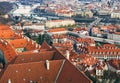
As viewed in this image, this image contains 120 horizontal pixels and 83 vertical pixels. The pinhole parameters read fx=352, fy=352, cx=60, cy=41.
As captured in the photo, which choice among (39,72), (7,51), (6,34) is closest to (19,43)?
(6,34)

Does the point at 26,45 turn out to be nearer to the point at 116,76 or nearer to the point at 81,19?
the point at 116,76

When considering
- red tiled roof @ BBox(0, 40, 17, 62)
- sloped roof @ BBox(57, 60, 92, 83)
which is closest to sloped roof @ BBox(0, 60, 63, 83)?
sloped roof @ BBox(57, 60, 92, 83)

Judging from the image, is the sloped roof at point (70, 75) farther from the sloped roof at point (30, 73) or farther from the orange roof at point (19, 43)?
the orange roof at point (19, 43)

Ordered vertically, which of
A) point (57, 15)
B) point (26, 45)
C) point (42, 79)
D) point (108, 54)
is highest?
point (42, 79)

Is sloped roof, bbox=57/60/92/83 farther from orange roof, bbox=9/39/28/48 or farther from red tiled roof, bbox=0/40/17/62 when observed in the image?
orange roof, bbox=9/39/28/48

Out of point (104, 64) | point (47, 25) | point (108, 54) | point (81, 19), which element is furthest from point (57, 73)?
point (81, 19)

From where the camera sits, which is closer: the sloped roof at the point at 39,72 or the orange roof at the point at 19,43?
the sloped roof at the point at 39,72

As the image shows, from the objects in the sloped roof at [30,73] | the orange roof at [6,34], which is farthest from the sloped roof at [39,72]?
the orange roof at [6,34]

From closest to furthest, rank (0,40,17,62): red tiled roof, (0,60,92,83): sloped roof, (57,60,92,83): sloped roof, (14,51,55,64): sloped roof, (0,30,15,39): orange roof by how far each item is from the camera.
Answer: (57,60,92,83): sloped roof < (0,60,92,83): sloped roof < (14,51,55,64): sloped roof < (0,40,17,62): red tiled roof < (0,30,15,39): orange roof

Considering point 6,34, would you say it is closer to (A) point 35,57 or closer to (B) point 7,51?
(B) point 7,51

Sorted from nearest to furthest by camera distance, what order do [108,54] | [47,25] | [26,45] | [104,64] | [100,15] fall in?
[104,64] → [26,45] → [108,54] → [47,25] → [100,15]

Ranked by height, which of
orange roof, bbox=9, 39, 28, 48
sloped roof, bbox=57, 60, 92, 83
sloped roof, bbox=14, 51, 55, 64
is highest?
sloped roof, bbox=57, 60, 92, 83
